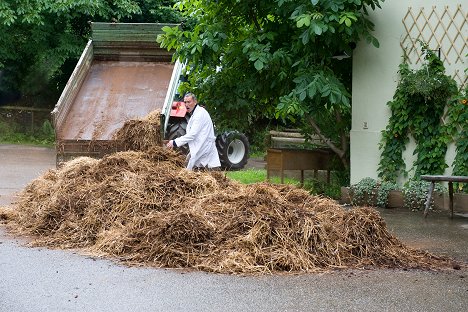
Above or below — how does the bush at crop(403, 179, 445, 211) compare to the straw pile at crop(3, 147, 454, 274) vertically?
above

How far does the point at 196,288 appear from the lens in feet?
Result: 25.0

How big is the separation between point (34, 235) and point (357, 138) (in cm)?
657

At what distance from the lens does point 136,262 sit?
866cm

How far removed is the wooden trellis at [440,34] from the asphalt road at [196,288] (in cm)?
487

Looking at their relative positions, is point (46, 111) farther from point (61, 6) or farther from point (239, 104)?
point (239, 104)

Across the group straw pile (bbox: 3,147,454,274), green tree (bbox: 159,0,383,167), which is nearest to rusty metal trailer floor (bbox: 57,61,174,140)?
green tree (bbox: 159,0,383,167)

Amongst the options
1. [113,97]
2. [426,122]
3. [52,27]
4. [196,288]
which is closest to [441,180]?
[426,122]

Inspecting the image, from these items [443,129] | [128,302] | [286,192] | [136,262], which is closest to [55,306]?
[128,302]

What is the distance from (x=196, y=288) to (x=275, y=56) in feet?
22.7

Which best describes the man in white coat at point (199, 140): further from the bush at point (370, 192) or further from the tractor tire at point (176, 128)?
the tractor tire at point (176, 128)

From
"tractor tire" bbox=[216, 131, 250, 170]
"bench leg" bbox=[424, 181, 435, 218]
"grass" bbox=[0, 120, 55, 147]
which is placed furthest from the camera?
"grass" bbox=[0, 120, 55, 147]

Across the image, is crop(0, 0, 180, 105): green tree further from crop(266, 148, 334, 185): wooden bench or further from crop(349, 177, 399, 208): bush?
crop(349, 177, 399, 208): bush

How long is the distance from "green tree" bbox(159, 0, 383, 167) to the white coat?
1326mm

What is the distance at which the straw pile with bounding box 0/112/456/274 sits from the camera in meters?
8.65
